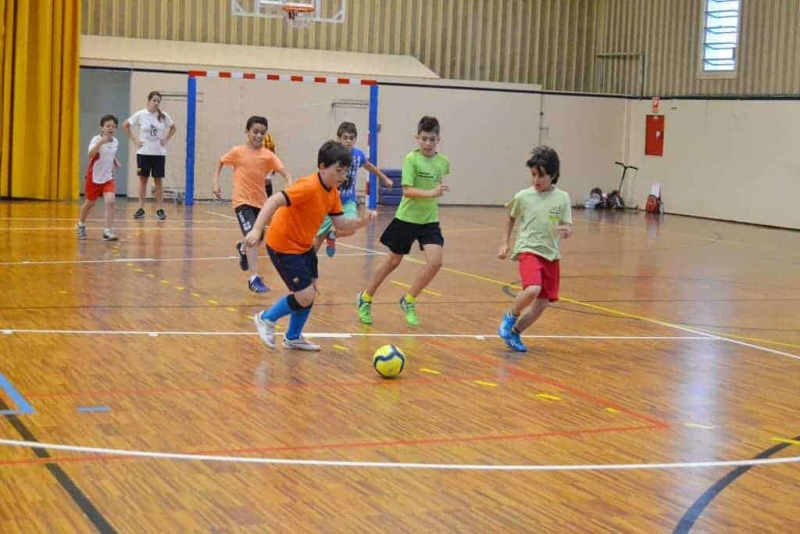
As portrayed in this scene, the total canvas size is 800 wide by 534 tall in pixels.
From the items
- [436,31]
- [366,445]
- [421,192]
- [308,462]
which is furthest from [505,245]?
[436,31]

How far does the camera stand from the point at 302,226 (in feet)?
26.6

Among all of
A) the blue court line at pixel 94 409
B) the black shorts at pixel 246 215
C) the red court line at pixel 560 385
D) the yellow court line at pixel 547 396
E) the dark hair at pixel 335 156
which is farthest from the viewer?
the black shorts at pixel 246 215

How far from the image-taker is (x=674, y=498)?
5.20 m

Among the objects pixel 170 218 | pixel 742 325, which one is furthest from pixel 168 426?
pixel 170 218

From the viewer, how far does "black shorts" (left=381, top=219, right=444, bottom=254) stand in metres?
9.71

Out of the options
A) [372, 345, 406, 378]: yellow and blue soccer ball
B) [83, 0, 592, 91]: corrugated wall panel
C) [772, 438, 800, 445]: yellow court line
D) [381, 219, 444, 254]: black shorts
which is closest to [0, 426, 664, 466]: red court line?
[772, 438, 800, 445]: yellow court line

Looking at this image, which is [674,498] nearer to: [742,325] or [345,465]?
[345,465]

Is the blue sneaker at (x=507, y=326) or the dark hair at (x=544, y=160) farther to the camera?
the blue sneaker at (x=507, y=326)

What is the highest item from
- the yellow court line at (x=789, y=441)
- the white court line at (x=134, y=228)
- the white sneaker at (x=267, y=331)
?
the white court line at (x=134, y=228)

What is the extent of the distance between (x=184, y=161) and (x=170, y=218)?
456 cm

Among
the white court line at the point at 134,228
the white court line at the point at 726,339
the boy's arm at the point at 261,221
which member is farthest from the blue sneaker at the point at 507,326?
the white court line at the point at 134,228

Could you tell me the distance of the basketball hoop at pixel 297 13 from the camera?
71.1 ft

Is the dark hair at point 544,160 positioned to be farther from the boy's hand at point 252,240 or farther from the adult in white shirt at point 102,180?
the adult in white shirt at point 102,180

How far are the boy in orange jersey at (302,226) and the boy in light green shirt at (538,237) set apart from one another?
1.26m
